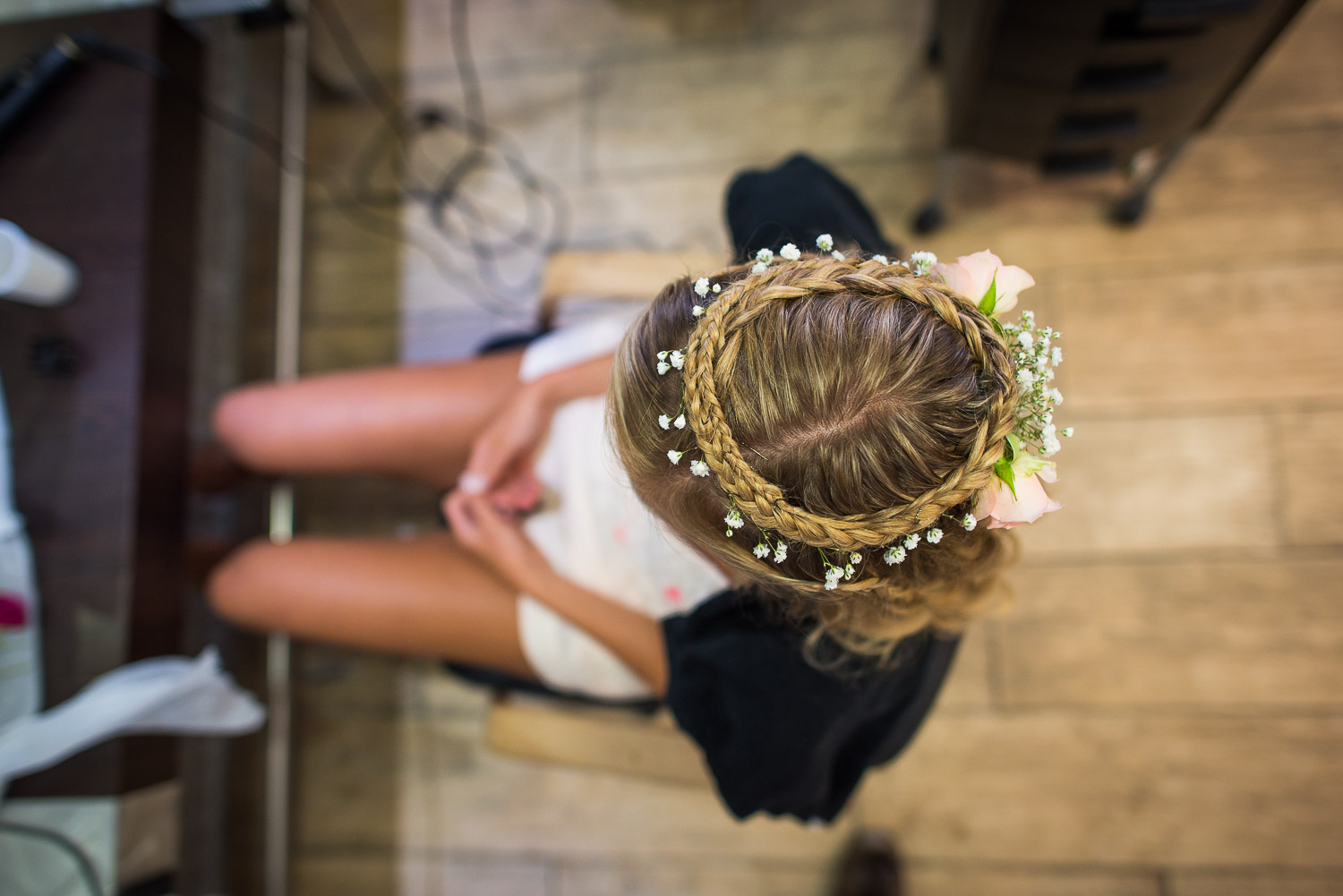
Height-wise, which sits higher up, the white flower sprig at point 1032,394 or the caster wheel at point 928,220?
the caster wheel at point 928,220

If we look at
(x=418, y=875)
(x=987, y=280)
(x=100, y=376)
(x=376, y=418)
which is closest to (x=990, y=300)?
(x=987, y=280)

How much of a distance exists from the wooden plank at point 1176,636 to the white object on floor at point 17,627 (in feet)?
4.81

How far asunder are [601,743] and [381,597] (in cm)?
41

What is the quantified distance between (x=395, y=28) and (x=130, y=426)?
3.46 feet

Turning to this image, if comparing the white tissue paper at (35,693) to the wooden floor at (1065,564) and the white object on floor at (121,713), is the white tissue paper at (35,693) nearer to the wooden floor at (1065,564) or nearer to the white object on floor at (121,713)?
the white object on floor at (121,713)

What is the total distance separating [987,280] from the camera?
58 centimetres

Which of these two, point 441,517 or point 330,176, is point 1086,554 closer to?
point 441,517

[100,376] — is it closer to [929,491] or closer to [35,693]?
[35,693]

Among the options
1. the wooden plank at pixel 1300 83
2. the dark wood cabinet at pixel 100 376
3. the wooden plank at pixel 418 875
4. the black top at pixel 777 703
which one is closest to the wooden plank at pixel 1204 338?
the wooden plank at pixel 1300 83

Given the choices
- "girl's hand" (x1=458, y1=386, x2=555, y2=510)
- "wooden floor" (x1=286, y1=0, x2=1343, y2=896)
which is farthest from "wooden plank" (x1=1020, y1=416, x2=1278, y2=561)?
"girl's hand" (x1=458, y1=386, x2=555, y2=510)

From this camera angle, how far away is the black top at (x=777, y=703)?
73 centimetres

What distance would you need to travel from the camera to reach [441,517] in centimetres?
113

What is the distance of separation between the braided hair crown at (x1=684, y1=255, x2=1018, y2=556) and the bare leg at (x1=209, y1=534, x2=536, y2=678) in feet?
1.77

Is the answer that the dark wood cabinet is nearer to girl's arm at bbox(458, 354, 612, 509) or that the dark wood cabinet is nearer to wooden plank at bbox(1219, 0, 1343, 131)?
girl's arm at bbox(458, 354, 612, 509)
